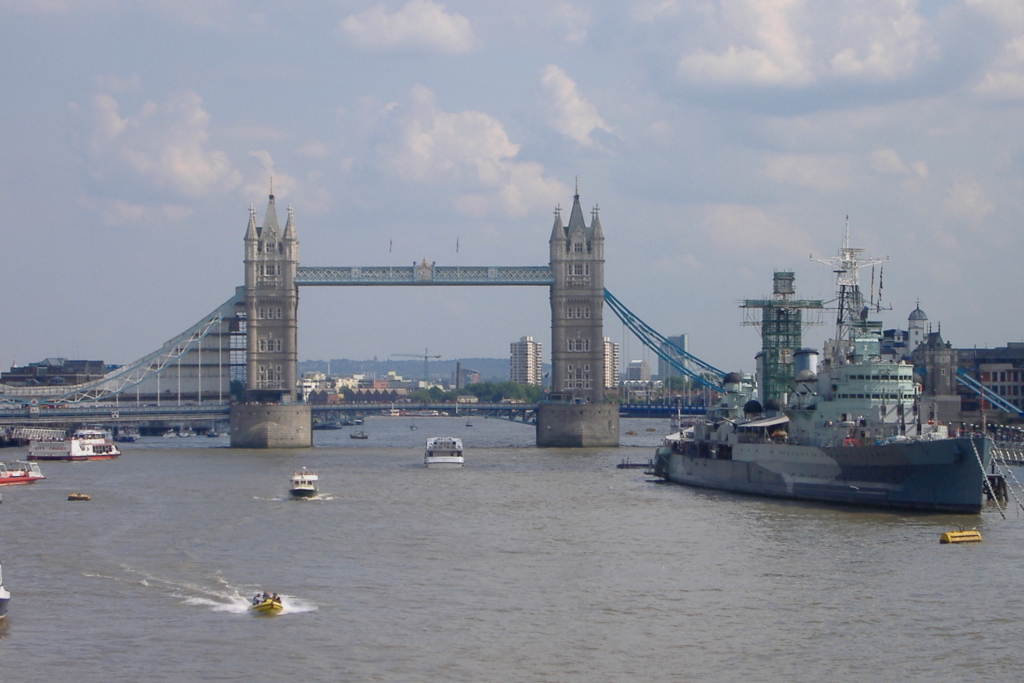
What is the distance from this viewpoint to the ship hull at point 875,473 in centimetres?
5072

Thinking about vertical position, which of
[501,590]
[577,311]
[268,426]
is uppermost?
[577,311]

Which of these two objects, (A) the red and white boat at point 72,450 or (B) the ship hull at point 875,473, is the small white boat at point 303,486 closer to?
(B) the ship hull at point 875,473

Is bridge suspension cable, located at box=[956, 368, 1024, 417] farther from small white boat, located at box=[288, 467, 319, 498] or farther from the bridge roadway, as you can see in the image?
small white boat, located at box=[288, 467, 319, 498]

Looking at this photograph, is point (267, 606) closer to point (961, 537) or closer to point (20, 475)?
point (961, 537)

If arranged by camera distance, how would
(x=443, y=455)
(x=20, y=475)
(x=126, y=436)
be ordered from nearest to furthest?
(x=20, y=475) → (x=443, y=455) → (x=126, y=436)

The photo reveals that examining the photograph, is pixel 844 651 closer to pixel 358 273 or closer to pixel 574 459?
pixel 574 459

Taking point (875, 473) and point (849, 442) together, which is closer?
point (875, 473)

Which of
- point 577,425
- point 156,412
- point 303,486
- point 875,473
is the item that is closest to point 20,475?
point 303,486

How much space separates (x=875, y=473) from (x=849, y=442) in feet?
7.39

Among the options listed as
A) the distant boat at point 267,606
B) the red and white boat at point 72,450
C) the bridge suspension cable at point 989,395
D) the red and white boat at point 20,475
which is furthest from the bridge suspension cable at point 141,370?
the distant boat at point 267,606

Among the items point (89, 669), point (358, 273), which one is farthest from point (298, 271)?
point (89, 669)

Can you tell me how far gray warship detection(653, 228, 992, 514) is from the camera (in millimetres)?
51438

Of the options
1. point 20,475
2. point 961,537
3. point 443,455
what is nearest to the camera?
point 961,537

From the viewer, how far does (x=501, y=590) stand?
37188mm
